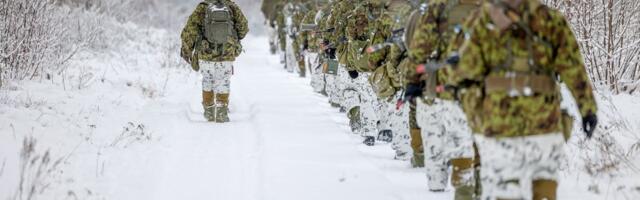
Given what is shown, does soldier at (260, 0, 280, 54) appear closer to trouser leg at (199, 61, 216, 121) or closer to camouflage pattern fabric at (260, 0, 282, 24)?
camouflage pattern fabric at (260, 0, 282, 24)

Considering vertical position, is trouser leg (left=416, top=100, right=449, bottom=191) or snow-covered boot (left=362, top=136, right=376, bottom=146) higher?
trouser leg (left=416, top=100, right=449, bottom=191)

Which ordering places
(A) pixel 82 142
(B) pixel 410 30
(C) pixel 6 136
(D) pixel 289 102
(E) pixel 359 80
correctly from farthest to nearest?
(D) pixel 289 102 < (E) pixel 359 80 < (A) pixel 82 142 < (C) pixel 6 136 < (B) pixel 410 30

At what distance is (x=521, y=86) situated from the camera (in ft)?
12.7

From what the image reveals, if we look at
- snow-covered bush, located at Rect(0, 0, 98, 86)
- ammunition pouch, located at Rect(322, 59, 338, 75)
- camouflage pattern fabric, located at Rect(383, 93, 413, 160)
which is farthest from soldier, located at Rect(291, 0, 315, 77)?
camouflage pattern fabric, located at Rect(383, 93, 413, 160)

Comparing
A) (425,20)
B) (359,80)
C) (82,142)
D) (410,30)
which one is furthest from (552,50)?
(82,142)

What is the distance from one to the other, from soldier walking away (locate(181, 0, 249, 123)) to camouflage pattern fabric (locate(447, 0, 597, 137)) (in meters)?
5.79

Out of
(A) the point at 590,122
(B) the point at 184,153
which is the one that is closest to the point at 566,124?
(A) the point at 590,122

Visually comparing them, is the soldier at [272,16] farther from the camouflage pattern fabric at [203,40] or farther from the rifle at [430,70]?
the rifle at [430,70]

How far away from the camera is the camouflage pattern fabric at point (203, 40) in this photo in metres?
9.55

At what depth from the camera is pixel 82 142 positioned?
7363 millimetres

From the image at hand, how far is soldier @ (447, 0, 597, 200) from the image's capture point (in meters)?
3.89

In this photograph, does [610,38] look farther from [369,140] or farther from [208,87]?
[208,87]

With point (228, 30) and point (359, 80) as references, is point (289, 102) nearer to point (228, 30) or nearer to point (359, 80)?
point (228, 30)

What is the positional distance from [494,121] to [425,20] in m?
1.17
